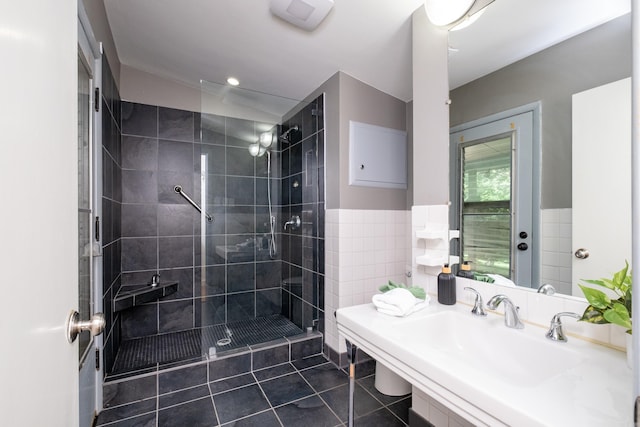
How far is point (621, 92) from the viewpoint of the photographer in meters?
0.85

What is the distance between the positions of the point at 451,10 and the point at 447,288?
1315mm

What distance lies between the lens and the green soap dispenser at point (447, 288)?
4.16 ft

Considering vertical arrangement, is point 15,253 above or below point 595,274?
above

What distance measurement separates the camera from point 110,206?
197 cm

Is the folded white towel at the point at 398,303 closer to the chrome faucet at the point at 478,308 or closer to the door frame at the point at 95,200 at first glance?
the chrome faucet at the point at 478,308

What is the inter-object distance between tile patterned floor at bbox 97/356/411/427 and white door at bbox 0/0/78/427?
120 centimetres

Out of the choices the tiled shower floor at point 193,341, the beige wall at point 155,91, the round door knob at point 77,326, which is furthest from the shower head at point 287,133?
the round door knob at point 77,326

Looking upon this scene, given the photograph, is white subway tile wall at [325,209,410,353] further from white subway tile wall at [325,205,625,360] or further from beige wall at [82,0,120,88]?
beige wall at [82,0,120,88]

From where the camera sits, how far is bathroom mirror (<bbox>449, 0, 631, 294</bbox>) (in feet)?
2.93

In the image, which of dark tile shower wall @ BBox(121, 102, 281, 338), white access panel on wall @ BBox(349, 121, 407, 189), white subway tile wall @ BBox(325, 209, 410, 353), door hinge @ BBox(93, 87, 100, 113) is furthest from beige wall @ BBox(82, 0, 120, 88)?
white subway tile wall @ BBox(325, 209, 410, 353)

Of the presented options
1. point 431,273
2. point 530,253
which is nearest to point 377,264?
point 431,273

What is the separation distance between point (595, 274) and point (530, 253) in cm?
20

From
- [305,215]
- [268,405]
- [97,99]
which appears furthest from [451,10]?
[268,405]

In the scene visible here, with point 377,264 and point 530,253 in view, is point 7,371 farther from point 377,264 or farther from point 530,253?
→ point 377,264
